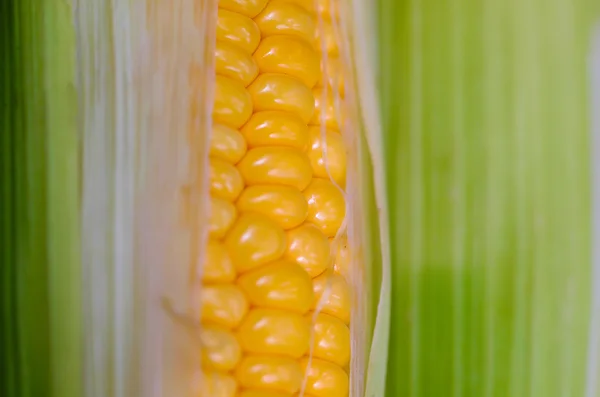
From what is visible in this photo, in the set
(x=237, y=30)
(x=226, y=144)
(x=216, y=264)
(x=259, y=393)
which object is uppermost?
(x=237, y=30)

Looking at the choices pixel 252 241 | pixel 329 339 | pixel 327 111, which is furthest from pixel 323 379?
pixel 327 111

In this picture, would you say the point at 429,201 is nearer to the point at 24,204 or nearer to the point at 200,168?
the point at 200,168

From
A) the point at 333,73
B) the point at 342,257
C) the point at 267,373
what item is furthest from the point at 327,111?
the point at 267,373

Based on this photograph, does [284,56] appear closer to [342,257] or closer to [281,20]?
[281,20]

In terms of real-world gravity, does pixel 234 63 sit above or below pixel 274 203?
above

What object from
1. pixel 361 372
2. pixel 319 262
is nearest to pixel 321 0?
pixel 319 262

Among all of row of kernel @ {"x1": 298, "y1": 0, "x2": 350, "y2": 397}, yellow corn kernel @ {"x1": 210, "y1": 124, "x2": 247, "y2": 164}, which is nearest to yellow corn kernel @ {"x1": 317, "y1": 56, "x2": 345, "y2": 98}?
row of kernel @ {"x1": 298, "y1": 0, "x2": 350, "y2": 397}

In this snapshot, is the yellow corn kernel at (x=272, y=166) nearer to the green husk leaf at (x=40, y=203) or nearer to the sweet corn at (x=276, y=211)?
the sweet corn at (x=276, y=211)
